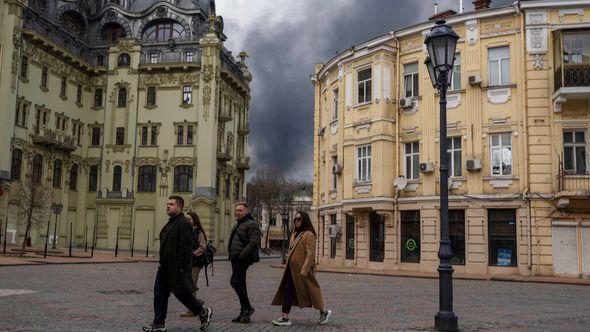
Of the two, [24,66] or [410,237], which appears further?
[24,66]

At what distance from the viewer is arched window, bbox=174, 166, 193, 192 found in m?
50.3

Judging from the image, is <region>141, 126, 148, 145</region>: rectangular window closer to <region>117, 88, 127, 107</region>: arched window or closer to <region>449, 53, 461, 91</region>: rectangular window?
<region>117, 88, 127, 107</region>: arched window

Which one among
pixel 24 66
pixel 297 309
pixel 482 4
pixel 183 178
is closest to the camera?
pixel 297 309

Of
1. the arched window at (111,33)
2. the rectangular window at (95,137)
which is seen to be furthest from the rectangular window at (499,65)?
the arched window at (111,33)

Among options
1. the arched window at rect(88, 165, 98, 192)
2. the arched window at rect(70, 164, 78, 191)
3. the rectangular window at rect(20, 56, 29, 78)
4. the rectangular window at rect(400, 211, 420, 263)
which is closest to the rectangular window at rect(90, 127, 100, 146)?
the arched window at rect(88, 165, 98, 192)

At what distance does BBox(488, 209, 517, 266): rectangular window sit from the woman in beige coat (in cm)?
1795

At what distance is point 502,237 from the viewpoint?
86.3ft

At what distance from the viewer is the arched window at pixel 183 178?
165 feet

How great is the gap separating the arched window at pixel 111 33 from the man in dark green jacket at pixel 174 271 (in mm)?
49100

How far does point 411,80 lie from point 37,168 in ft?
97.1

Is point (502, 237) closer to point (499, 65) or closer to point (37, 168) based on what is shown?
point (499, 65)

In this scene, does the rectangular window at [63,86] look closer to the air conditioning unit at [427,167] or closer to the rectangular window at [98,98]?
the rectangular window at [98,98]

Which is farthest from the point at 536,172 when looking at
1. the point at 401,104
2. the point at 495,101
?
the point at 401,104

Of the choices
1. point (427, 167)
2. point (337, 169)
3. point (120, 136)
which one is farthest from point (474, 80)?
point (120, 136)
